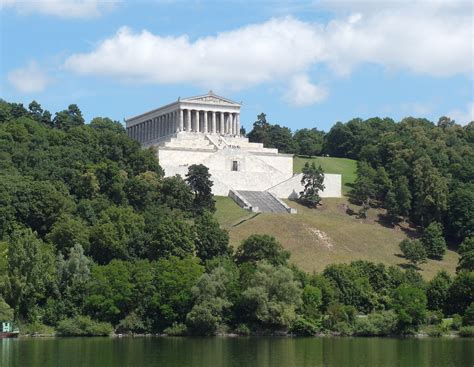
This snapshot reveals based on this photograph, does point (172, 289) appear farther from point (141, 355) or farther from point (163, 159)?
point (163, 159)

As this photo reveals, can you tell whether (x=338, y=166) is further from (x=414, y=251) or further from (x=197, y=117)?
(x=414, y=251)

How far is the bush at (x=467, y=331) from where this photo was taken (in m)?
70.0

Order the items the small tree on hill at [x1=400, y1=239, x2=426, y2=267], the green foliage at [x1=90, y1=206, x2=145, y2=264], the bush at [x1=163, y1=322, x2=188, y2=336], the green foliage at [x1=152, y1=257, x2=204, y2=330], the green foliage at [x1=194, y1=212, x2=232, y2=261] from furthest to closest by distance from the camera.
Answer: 1. the small tree on hill at [x1=400, y1=239, x2=426, y2=267]
2. the green foliage at [x1=194, y1=212, x2=232, y2=261]
3. the green foliage at [x1=90, y1=206, x2=145, y2=264]
4. the green foliage at [x1=152, y1=257, x2=204, y2=330]
5. the bush at [x1=163, y1=322, x2=188, y2=336]

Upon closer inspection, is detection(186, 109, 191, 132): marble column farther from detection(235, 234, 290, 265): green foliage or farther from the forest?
detection(235, 234, 290, 265): green foliage

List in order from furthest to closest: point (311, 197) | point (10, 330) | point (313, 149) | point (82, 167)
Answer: point (313, 149) → point (311, 197) → point (82, 167) → point (10, 330)

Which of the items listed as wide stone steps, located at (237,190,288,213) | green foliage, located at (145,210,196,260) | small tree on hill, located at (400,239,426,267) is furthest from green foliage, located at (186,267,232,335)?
wide stone steps, located at (237,190,288,213)

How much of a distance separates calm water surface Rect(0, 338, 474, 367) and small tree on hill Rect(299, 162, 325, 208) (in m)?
36.7

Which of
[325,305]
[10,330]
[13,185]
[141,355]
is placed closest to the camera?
[141,355]

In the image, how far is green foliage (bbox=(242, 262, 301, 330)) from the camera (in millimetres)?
70938

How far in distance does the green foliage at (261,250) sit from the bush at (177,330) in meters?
11.9

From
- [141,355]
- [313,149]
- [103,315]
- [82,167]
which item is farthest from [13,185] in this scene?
[313,149]

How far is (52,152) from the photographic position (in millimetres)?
100375

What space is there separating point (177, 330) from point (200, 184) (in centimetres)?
2786

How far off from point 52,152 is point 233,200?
1596cm
